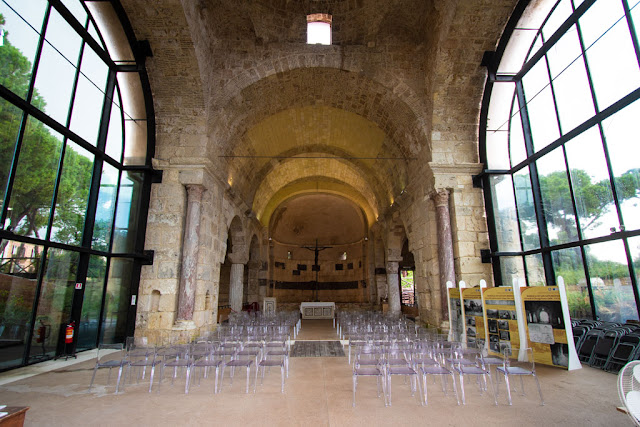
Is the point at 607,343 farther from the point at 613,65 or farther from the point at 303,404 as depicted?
the point at 303,404

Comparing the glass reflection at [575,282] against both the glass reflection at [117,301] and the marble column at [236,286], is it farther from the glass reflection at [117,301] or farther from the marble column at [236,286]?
the marble column at [236,286]

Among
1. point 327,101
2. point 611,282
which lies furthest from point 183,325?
point 611,282

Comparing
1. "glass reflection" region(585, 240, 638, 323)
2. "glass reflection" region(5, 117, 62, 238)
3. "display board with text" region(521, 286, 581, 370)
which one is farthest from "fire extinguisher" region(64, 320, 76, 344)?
"glass reflection" region(585, 240, 638, 323)

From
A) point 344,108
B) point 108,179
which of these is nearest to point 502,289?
point 344,108

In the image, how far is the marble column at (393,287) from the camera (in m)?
18.0

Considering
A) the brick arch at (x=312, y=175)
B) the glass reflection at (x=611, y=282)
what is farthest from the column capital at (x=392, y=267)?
the glass reflection at (x=611, y=282)

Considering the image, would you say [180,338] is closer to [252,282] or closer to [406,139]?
[406,139]

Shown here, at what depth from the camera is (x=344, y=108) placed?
1397 cm

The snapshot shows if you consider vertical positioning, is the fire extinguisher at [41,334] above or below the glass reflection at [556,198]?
below

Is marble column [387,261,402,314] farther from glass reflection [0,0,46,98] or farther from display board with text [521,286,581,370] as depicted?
glass reflection [0,0,46,98]

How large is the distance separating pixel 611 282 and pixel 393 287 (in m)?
11.6

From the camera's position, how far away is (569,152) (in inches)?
324

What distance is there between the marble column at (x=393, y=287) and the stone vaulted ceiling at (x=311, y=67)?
615 centimetres

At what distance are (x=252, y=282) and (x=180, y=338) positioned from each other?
1220 centimetres
